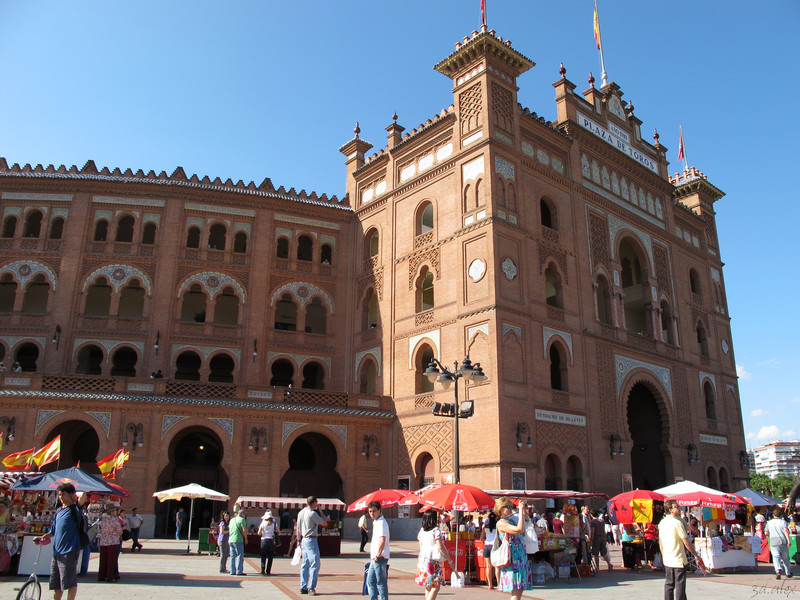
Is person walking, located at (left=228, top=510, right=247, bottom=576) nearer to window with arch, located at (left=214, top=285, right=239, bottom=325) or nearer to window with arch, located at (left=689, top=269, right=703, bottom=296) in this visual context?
window with arch, located at (left=214, top=285, right=239, bottom=325)

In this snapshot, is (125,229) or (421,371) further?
(125,229)

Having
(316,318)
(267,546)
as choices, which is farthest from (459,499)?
(316,318)

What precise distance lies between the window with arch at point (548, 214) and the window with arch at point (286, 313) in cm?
1165

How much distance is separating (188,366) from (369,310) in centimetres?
815

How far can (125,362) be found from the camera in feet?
94.1

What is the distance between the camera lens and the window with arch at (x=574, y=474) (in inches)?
955

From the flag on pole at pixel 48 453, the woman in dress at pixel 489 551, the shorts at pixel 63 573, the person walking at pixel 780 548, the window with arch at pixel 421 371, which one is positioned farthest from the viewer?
the window with arch at pixel 421 371

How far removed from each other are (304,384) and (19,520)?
17.7 meters

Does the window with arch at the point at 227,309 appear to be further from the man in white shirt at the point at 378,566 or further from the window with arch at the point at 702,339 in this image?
the man in white shirt at the point at 378,566

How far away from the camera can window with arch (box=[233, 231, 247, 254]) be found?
3018cm

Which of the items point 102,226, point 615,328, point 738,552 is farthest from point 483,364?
point 102,226

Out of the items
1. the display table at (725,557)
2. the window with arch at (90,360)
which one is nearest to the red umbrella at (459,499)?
the display table at (725,557)

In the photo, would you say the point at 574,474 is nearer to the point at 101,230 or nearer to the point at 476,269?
the point at 476,269

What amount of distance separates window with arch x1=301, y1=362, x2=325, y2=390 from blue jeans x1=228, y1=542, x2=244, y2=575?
1669cm
